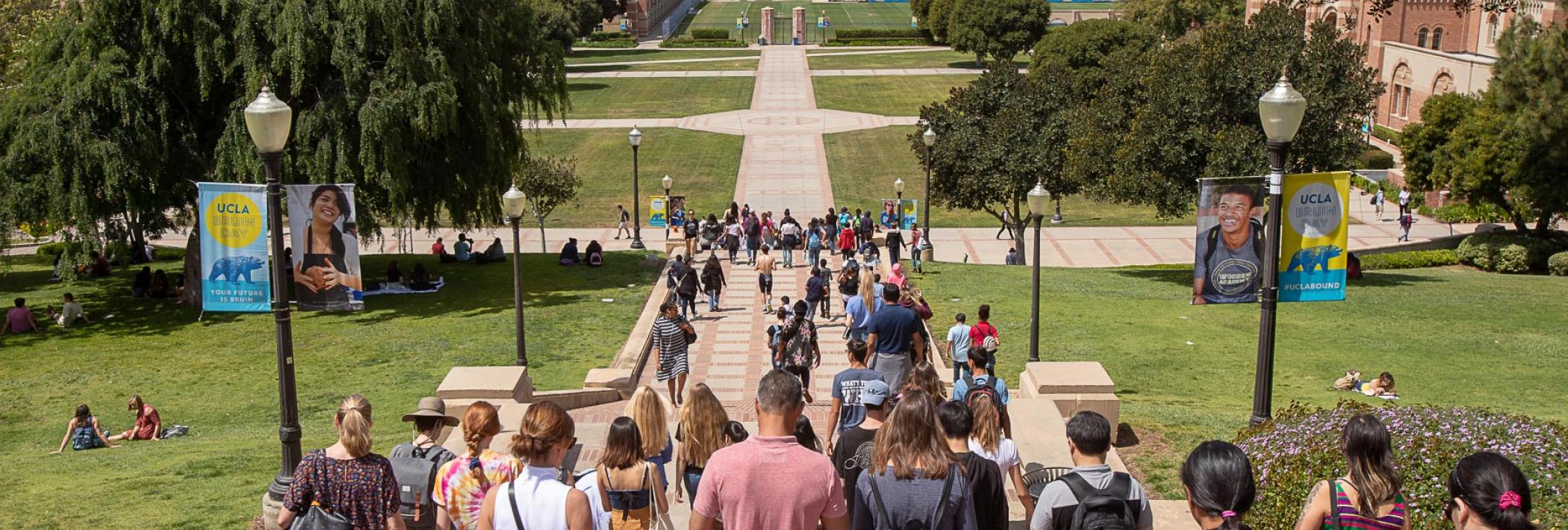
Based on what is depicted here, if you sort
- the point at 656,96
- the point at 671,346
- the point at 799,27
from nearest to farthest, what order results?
the point at 671,346, the point at 656,96, the point at 799,27

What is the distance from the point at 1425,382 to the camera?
1808cm

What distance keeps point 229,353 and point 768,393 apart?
17.2m

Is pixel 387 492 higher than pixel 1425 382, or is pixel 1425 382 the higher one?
pixel 387 492

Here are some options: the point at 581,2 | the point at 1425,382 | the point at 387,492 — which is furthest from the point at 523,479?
the point at 581,2

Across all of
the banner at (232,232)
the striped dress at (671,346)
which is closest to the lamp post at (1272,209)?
the striped dress at (671,346)

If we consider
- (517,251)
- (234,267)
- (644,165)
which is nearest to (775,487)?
(234,267)

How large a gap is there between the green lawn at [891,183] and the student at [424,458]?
32297 millimetres

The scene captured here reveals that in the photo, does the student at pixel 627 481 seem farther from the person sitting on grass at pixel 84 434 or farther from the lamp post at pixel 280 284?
the person sitting on grass at pixel 84 434

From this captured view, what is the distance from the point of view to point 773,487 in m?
6.17

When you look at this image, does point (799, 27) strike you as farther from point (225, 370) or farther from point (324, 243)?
point (324, 243)

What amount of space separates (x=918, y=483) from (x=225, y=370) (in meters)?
16.6

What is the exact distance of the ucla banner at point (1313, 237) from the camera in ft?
35.4

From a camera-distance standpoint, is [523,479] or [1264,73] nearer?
[523,479]

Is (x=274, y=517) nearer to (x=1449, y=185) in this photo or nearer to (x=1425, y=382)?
(x=1425, y=382)
